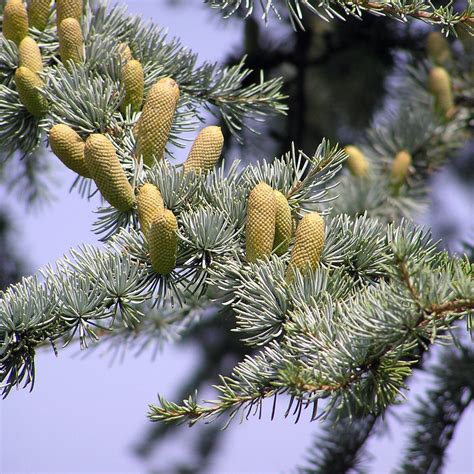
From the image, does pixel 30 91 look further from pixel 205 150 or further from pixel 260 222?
pixel 260 222

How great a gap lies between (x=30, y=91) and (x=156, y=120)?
0.60 feet

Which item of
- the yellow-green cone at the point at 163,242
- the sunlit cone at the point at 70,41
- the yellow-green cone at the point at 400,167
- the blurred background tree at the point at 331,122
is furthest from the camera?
the yellow-green cone at the point at 400,167

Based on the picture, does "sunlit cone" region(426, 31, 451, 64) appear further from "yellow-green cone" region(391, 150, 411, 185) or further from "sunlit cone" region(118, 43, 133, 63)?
"sunlit cone" region(118, 43, 133, 63)

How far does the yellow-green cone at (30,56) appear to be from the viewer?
3.37 feet

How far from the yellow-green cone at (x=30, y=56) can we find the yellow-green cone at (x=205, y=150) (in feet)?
0.80

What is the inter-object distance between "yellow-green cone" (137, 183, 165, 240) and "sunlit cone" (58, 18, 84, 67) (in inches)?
10.2

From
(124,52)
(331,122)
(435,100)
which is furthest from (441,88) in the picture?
(124,52)

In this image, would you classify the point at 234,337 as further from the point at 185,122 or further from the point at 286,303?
the point at 286,303

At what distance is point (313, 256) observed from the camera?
0.85 m

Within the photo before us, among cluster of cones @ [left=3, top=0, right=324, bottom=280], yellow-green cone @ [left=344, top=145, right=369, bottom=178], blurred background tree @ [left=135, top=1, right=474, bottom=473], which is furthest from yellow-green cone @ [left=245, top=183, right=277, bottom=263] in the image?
yellow-green cone @ [left=344, top=145, right=369, bottom=178]

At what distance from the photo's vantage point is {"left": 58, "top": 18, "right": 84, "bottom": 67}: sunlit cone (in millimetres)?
1041

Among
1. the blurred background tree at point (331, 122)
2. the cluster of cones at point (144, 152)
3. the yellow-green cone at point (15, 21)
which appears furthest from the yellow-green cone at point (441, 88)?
the yellow-green cone at point (15, 21)

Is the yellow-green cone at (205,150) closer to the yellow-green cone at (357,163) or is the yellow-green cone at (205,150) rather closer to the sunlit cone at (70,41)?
the sunlit cone at (70,41)

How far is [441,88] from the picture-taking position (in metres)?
1.65
